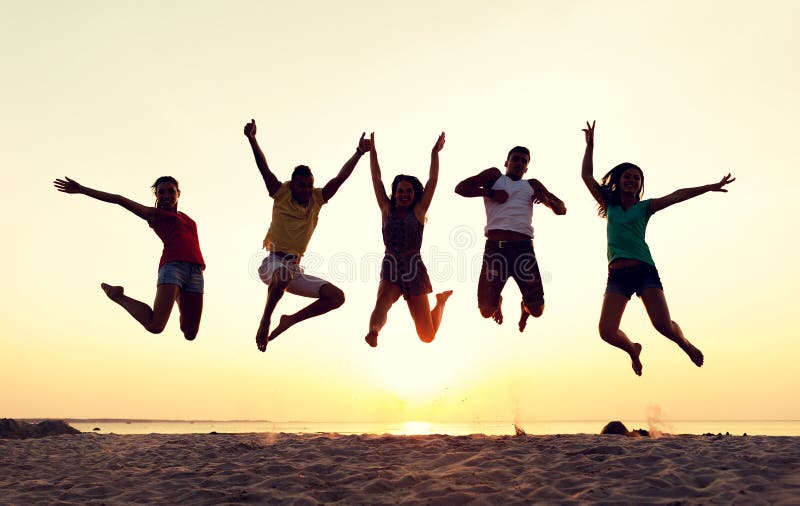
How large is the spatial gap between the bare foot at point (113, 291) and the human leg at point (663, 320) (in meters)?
6.60

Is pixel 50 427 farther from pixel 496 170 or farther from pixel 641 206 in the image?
pixel 641 206

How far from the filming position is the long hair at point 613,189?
24.0 ft

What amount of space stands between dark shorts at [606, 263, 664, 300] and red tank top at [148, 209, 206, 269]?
525 centimetres

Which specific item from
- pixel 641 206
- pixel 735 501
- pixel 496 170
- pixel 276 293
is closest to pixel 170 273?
pixel 276 293

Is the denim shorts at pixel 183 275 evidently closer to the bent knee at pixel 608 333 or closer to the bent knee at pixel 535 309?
the bent knee at pixel 535 309

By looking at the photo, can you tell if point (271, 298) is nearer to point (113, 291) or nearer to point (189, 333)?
point (189, 333)

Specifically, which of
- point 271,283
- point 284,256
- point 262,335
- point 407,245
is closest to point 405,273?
point 407,245

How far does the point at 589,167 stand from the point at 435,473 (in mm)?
4336

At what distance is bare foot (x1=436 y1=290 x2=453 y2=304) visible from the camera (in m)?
9.03

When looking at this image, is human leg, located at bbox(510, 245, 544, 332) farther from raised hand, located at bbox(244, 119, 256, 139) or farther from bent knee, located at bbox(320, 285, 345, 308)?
raised hand, located at bbox(244, 119, 256, 139)

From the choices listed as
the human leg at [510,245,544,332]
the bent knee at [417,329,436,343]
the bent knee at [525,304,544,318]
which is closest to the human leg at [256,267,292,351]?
the bent knee at [417,329,436,343]

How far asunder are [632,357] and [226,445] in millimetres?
5783

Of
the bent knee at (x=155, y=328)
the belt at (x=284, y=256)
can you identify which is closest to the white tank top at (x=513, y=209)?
the belt at (x=284, y=256)

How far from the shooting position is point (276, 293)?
762 centimetres
